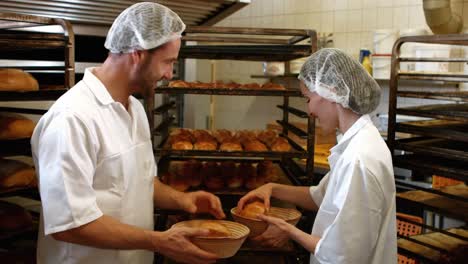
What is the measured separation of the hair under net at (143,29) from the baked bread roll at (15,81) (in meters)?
0.48

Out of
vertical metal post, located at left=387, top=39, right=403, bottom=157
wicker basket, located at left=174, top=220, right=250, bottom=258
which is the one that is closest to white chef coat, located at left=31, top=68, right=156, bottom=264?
wicker basket, located at left=174, top=220, right=250, bottom=258

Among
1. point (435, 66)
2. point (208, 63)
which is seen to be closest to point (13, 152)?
point (435, 66)

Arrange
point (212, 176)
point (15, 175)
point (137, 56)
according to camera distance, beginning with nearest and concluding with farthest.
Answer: point (137, 56), point (15, 175), point (212, 176)

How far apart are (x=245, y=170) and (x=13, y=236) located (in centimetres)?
124

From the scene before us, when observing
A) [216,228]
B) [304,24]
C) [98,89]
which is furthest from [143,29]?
[304,24]

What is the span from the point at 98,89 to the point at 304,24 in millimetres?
3647

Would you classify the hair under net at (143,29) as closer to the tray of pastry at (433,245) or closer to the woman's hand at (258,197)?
the woman's hand at (258,197)

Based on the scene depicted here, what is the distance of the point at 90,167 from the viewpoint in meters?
1.46

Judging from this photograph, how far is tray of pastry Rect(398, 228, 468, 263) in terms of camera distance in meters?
1.96

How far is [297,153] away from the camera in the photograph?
2.23m

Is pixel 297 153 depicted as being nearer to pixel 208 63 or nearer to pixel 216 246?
pixel 216 246

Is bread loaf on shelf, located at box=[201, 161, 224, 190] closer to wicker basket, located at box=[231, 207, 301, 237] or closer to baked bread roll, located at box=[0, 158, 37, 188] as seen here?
wicker basket, located at box=[231, 207, 301, 237]

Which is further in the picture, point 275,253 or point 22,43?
point 275,253

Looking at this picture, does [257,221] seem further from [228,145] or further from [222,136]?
[222,136]
